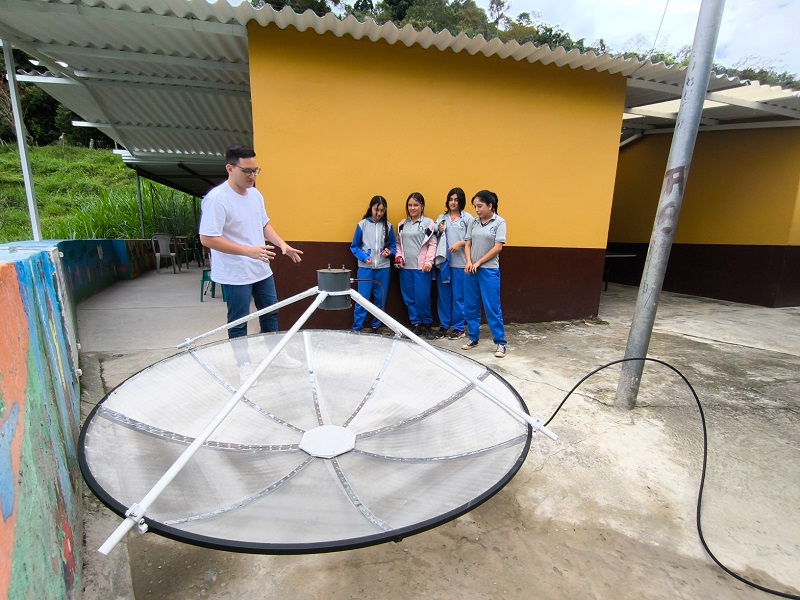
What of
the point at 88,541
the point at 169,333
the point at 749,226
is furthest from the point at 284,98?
the point at 749,226

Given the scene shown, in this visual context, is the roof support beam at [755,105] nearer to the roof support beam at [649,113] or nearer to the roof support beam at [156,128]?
the roof support beam at [649,113]

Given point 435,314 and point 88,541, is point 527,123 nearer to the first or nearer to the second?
point 435,314

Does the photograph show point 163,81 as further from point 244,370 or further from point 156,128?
point 244,370

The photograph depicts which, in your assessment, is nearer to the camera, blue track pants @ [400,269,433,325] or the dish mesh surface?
the dish mesh surface

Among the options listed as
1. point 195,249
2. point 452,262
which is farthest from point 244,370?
point 195,249

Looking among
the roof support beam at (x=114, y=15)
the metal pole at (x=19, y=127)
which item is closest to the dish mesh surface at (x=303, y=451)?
the roof support beam at (x=114, y=15)

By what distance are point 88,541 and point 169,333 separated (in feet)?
9.93

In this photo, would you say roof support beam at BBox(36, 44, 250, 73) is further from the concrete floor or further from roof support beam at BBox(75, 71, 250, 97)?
the concrete floor

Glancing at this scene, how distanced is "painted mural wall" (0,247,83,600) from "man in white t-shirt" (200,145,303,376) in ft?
2.78

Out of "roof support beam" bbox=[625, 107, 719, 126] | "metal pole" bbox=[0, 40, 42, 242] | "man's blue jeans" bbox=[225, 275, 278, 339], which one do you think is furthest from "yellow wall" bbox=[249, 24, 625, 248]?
"metal pole" bbox=[0, 40, 42, 242]

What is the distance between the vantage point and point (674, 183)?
2.74m

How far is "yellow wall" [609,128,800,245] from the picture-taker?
6.46m

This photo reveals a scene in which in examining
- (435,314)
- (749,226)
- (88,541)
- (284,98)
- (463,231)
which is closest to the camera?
(88,541)

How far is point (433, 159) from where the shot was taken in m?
4.65
